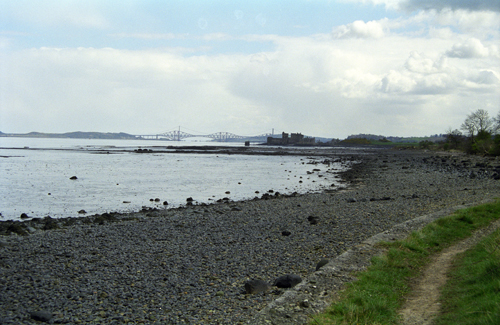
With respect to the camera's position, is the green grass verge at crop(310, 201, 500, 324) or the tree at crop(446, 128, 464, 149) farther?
the tree at crop(446, 128, 464, 149)

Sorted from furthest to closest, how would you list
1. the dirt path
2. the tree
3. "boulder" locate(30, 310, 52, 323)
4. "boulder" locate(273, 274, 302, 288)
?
the tree → "boulder" locate(273, 274, 302, 288) → "boulder" locate(30, 310, 52, 323) → the dirt path

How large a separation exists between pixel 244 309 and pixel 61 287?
188 inches

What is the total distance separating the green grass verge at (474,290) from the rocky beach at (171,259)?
2.29 m

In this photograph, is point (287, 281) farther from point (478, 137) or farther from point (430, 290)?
point (478, 137)

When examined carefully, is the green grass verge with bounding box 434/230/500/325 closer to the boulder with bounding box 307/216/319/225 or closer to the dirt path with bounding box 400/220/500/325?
the dirt path with bounding box 400/220/500/325

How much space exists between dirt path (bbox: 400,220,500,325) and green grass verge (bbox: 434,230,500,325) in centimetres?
16

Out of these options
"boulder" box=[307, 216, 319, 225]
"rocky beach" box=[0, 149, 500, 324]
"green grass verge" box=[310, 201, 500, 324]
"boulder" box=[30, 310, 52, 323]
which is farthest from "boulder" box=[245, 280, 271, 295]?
"boulder" box=[307, 216, 319, 225]

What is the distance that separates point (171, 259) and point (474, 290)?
324 inches

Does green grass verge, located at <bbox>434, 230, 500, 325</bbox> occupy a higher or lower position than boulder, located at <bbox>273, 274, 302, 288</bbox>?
higher

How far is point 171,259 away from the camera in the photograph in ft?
40.6

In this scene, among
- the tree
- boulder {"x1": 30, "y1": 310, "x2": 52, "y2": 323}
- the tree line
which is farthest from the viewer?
the tree

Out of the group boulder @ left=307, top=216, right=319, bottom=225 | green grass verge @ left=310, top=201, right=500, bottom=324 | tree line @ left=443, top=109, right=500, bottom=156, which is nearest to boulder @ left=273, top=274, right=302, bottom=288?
green grass verge @ left=310, top=201, right=500, bottom=324

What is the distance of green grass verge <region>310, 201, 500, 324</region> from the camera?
6.99 meters

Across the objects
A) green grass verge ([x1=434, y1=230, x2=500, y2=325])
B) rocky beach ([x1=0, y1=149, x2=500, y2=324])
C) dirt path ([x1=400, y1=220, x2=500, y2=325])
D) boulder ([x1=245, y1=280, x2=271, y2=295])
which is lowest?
rocky beach ([x1=0, y1=149, x2=500, y2=324])
